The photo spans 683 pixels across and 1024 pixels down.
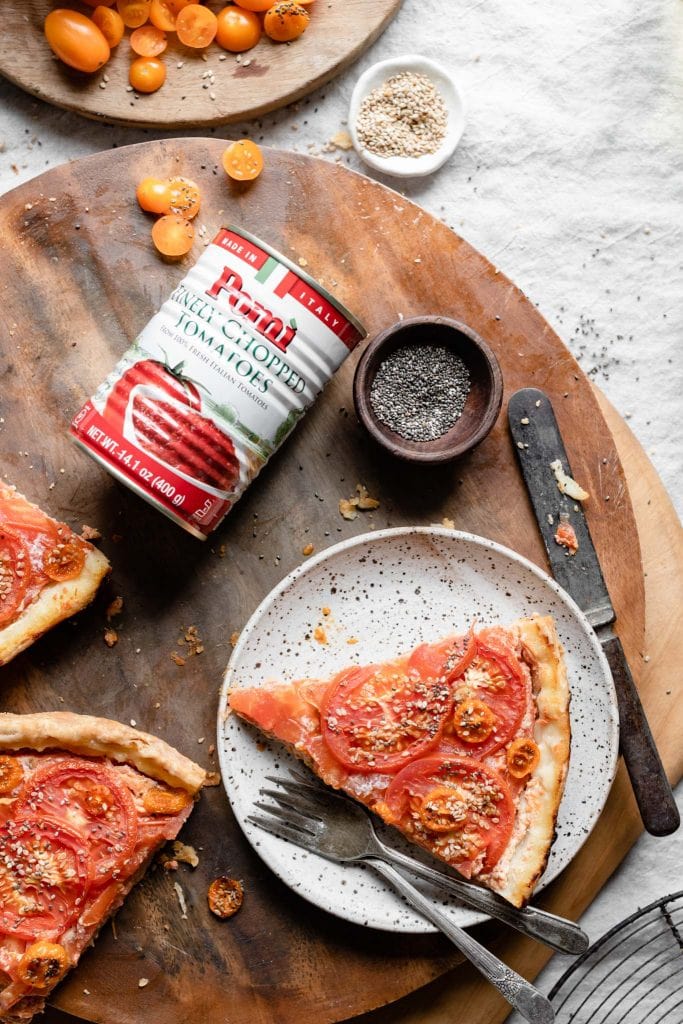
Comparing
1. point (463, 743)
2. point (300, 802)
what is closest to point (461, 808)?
point (463, 743)

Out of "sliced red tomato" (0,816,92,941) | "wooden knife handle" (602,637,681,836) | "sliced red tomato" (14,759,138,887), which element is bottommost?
"sliced red tomato" (0,816,92,941)

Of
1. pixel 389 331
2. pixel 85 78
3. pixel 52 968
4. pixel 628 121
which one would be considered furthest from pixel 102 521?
pixel 628 121

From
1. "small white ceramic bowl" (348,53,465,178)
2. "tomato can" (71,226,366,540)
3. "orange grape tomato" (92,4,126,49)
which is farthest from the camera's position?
"small white ceramic bowl" (348,53,465,178)

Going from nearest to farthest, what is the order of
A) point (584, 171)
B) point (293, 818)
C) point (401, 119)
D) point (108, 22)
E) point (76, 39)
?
1. point (293, 818)
2. point (76, 39)
3. point (108, 22)
4. point (401, 119)
5. point (584, 171)

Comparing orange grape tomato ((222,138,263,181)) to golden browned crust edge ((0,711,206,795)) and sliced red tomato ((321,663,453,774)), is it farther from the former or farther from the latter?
golden browned crust edge ((0,711,206,795))

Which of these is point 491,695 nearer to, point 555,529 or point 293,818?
point 555,529

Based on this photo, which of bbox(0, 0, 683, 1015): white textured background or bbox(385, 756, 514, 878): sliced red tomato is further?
bbox(0, 0, 683, 1015): white textured background

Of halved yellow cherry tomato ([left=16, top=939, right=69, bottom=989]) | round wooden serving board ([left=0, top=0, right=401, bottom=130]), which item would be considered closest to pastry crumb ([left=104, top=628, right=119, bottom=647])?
halved yellow cherry tomato ([left=16, top=939, right=69, bottom=989])

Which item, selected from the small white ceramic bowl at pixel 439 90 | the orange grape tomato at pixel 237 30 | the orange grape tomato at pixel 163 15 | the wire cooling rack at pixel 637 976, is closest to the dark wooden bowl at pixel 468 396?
the small white ceramic bowl at pixel 439 90
